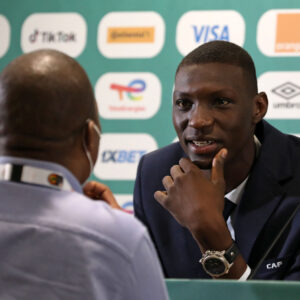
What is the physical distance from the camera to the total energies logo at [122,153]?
3334 millimetres

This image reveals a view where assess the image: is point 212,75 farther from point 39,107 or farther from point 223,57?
point 39,107

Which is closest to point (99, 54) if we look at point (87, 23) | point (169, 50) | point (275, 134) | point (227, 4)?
point (87, 23)

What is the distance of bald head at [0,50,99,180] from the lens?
0.93 metres

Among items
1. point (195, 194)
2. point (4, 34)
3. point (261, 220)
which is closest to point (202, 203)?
point (195, 194)

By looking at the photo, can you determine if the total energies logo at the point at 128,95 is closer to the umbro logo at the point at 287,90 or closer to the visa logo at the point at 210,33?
the visa logo at the point at 210,33

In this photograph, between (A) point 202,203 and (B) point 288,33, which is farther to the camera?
(B) point 288,33

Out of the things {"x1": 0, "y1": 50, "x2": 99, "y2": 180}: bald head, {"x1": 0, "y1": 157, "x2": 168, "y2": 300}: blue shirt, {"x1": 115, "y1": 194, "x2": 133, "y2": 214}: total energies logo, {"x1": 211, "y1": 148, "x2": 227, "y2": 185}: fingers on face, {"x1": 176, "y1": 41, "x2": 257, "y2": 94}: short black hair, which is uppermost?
{"x1": 0, "y1": 50, "x2": 99, "y2": 180}: bald head

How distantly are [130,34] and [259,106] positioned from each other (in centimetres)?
158

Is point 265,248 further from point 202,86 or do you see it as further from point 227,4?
point 227,4

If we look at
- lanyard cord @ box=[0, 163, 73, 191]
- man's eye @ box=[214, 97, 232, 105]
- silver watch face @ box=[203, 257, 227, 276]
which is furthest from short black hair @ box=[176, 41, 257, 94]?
lanyard cord @ box=[0, 163, 73, 191]

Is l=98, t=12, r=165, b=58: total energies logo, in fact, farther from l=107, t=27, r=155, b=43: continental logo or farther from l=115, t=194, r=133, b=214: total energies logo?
l=115, t=194, r=133, b=214: total energies logo

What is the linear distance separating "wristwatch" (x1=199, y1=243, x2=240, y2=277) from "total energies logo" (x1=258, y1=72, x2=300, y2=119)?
1.65m

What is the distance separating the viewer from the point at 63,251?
853mm

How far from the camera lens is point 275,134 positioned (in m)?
2.04
